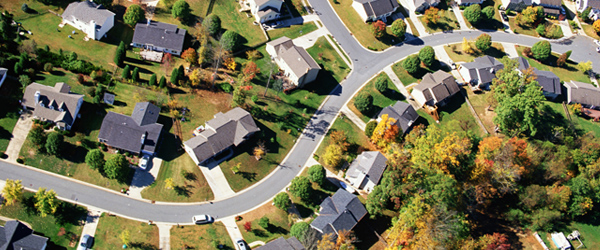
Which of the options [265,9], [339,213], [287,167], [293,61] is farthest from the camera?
[265,9]

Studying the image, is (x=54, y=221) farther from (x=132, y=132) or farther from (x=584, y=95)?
(x=584, y=95)

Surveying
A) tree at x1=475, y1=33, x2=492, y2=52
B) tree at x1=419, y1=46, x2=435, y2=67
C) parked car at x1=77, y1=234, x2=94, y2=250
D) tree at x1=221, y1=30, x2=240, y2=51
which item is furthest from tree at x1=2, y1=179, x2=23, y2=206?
tree at x1=475, y1=33, x2=492, y2=52

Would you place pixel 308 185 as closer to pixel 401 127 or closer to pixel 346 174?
pixel 346 174

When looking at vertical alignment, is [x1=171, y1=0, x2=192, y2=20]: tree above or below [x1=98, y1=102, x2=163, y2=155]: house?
above

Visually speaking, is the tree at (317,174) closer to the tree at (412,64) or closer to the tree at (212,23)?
Answer: the tree at (412,64)

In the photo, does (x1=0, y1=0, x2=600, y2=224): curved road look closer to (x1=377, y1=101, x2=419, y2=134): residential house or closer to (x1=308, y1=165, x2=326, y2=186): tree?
(x1=308, y1=165, x2=326, y2=186): tree

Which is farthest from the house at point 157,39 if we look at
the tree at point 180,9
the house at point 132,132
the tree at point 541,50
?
the tree at point 541,50

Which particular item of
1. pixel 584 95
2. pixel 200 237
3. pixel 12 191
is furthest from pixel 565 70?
pixel 12 191
